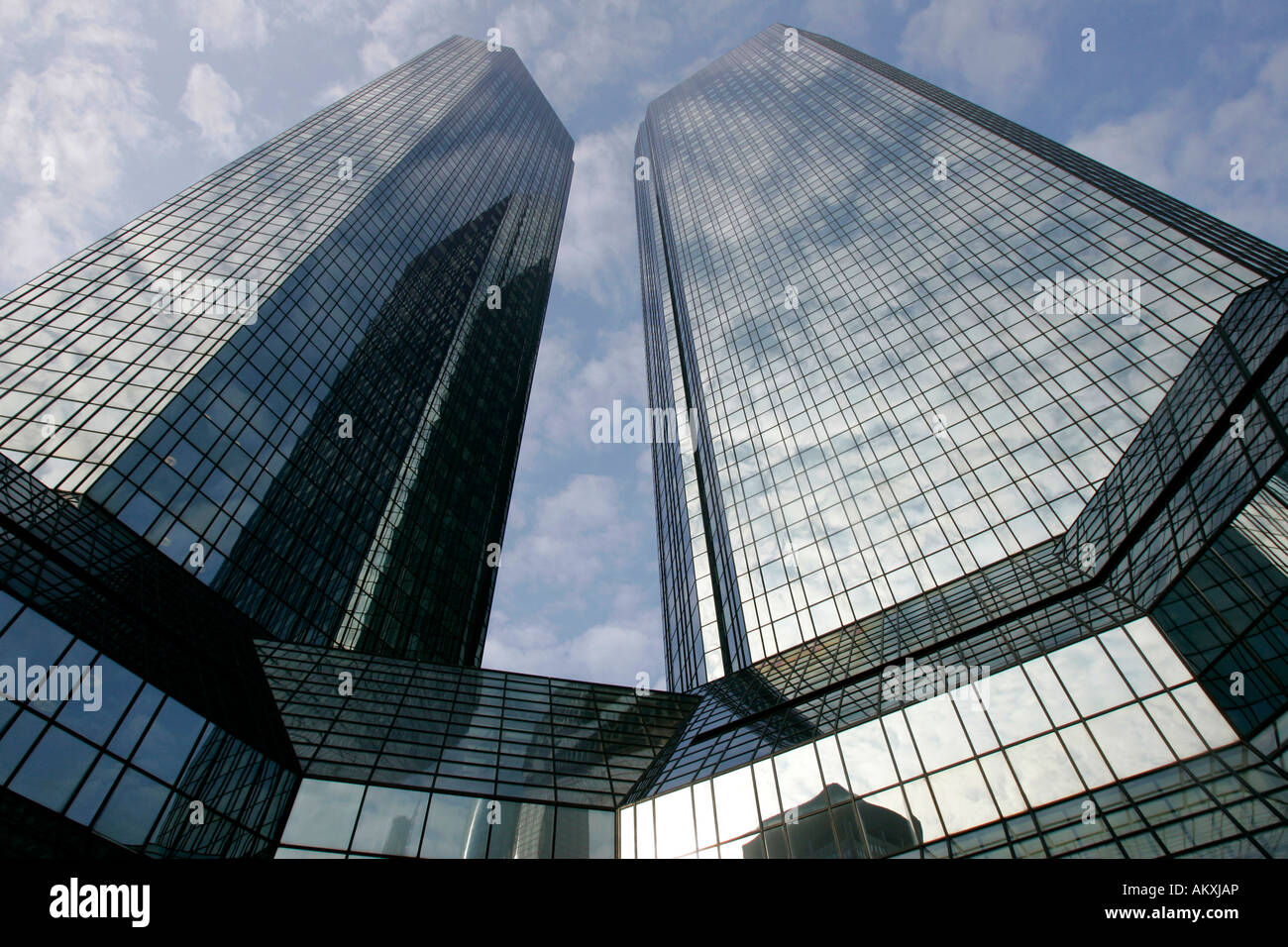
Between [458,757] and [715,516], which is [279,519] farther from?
[715,516]

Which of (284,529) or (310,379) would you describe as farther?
(310,379)

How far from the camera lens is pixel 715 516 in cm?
6169

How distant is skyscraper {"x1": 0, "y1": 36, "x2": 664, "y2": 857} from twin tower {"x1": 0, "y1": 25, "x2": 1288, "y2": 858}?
261mm

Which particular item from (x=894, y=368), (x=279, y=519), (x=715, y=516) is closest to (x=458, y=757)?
(x=279, y=519)

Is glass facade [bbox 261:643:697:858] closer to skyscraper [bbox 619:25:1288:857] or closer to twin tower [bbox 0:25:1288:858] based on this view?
twin tower [bbox 0:25:1288:858]

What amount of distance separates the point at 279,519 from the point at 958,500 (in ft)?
160

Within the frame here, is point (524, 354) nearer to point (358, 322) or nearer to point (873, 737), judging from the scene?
point (358, 322)

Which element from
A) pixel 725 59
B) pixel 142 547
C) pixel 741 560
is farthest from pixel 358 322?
pixel 725 59

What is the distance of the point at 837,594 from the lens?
161 ft

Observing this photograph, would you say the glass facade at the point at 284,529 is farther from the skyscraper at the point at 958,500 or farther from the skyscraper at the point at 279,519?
the skyscraper at the point at 958,500

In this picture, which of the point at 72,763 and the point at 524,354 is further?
the point at 524,354

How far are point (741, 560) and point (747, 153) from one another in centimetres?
7883

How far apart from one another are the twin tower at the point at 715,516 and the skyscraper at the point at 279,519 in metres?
0.26

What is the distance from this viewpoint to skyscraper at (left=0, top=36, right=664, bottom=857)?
24875 millimetres
